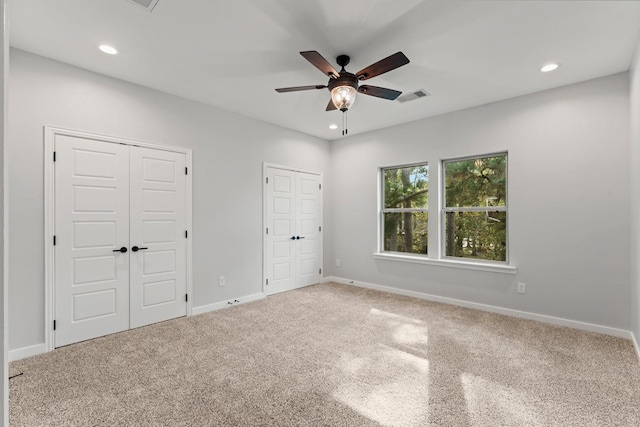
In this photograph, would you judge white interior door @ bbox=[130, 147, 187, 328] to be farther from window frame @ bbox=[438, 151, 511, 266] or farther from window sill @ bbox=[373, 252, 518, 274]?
window frame @ bbox=[438, 151, 511, 266]

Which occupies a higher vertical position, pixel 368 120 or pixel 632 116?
pixel 368 120

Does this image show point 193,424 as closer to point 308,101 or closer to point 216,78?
point 216,78

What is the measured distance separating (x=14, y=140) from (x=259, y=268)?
3068 millimetres

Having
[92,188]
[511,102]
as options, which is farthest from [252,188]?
[511,102]

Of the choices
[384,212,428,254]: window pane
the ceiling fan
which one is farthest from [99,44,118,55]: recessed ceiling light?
[384,212,428,254]: window pane

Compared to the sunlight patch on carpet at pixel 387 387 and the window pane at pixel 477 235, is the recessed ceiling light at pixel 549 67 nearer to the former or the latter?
the window pane at pixel 477 235

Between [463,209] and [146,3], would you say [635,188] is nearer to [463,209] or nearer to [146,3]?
[463,209]

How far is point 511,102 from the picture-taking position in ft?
12.5

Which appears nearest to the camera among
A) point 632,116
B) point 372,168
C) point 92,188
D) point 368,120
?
point 632,116

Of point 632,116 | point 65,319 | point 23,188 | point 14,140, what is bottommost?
point 65,319

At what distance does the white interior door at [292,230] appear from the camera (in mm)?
4855

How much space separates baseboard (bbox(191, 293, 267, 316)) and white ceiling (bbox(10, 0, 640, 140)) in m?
2.75

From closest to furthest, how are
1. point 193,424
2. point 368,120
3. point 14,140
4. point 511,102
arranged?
1. point 193,424
2. point 14,140
3. point 511,102
4. point 368,120

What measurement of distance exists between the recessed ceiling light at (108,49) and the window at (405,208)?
3.99 metres
